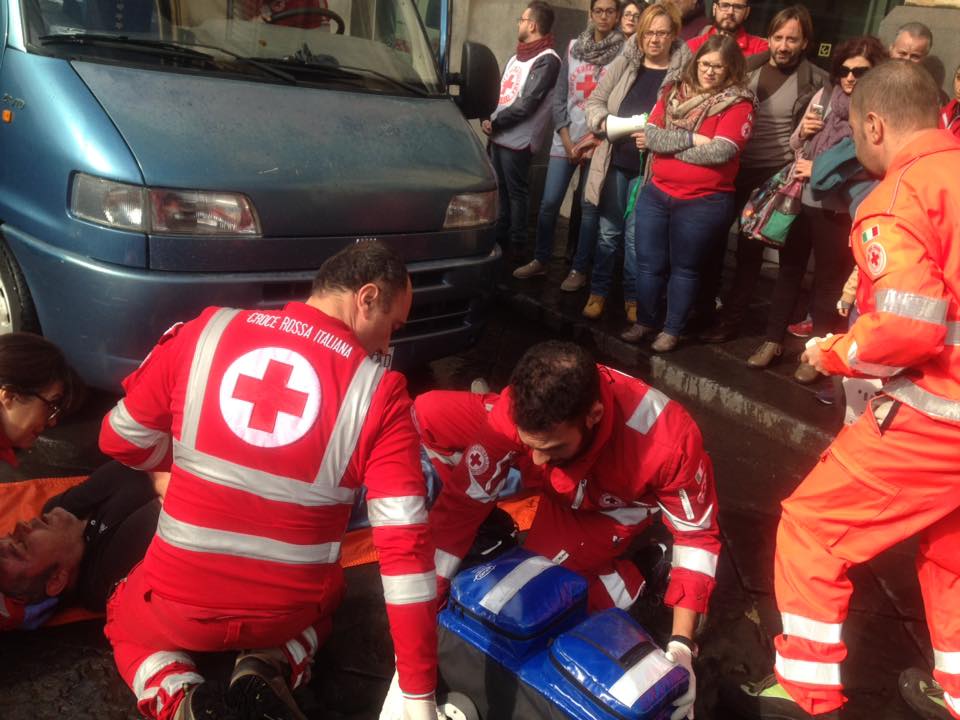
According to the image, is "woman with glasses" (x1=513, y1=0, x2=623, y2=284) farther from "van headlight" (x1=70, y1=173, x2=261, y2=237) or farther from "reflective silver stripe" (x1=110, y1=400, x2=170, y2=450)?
"reflective silver stripe" (x1=110, y1=400, x2=170, y2=450)

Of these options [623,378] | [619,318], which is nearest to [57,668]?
[623,378]

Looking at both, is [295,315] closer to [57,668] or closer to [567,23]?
[57,668]

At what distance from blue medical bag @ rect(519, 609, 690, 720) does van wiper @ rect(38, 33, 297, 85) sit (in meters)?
2.81

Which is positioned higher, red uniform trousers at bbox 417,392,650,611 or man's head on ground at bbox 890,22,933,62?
man's head on ground at bbox 890,22,933,62

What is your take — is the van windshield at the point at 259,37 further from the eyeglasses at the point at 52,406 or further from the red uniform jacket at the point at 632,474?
the red uniform jacket at the point at 632,474

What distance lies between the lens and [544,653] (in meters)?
2.41

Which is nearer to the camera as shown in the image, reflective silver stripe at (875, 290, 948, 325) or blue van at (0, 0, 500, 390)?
reflective silver stripe at (875, 290, 948, 325)

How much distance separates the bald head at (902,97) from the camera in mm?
2514

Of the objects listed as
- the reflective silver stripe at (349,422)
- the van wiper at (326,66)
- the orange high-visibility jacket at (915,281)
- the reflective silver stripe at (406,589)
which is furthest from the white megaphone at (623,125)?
the reflective silver stripe at (406,589)

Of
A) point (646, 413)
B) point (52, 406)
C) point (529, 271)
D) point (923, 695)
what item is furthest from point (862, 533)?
point (529, 271)

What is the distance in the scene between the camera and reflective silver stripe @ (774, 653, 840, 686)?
2.56m

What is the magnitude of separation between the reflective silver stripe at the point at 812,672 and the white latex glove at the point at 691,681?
29 cm

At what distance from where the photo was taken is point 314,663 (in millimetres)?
2840

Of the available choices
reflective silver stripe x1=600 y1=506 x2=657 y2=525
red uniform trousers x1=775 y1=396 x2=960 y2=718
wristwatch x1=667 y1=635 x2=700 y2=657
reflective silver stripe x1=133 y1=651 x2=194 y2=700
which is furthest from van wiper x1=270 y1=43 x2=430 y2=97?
wristwatch x1=667 y1=635 x2=700 y2=657
